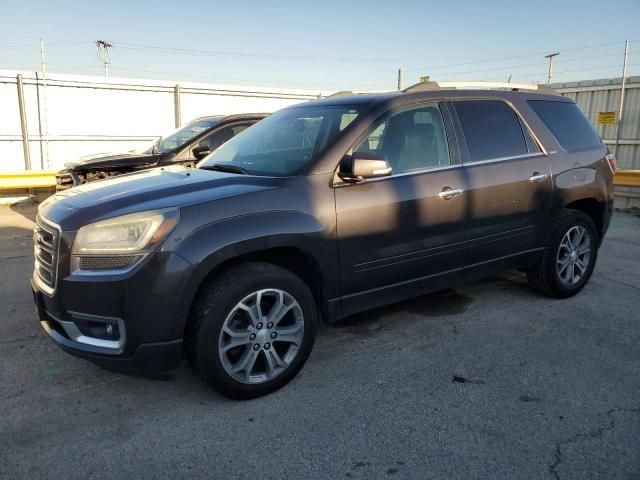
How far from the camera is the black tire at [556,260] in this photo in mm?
4633

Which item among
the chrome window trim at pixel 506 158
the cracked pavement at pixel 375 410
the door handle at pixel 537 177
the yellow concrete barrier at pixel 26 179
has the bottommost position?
the cracked pavement at pixel 375 410

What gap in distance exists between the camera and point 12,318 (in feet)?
14.4

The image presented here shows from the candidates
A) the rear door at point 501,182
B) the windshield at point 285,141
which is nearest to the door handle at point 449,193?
the rear door at point 501,182

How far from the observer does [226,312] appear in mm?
2916

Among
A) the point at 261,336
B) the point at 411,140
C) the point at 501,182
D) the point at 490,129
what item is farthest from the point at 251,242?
the point at 490,129

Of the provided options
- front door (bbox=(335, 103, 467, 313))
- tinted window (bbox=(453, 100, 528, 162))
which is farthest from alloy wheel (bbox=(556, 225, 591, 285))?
front door (bbox=(335, 103, 467, 313))

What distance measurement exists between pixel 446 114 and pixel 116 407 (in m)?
3.01

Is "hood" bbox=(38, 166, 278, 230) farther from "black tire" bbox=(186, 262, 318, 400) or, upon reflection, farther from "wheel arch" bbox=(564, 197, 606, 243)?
"wheel arch" bbox=(564, 197, 606, 243)

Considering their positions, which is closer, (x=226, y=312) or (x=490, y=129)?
(x=226, y=312)

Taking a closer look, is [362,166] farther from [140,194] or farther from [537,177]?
[537,177]

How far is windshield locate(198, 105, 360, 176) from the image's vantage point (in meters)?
3.56

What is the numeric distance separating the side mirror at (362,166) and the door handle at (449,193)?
23.5 inches

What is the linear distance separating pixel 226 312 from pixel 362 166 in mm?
1214

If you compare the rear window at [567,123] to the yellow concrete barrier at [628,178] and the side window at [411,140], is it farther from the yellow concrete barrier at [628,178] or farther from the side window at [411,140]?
the yellow concrete barrier at [628,178]
